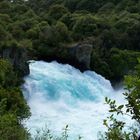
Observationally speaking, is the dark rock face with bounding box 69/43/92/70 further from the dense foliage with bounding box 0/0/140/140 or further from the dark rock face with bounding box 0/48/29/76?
the dark rock face with bounding box 0/48/29/76

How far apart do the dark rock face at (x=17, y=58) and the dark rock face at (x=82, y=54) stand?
543 cm

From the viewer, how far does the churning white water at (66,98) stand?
70.6 feet

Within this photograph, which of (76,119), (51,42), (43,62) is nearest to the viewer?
(76,119)

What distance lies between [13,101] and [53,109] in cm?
573

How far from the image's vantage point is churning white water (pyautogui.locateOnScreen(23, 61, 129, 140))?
2152cm

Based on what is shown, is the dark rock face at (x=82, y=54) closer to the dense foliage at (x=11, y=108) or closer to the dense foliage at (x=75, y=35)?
the dense foliage at (x=75, y=35)

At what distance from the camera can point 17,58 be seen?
26.7 m

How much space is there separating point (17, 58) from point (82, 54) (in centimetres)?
602

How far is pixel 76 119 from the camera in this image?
22797mm

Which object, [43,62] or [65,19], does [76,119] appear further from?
[65,19]

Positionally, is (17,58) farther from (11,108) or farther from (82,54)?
(11,108)

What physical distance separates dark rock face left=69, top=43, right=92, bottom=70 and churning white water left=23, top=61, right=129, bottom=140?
25.2 inches

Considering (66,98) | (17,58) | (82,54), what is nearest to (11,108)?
(66,98)

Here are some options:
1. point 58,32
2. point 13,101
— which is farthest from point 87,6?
point 13,101
